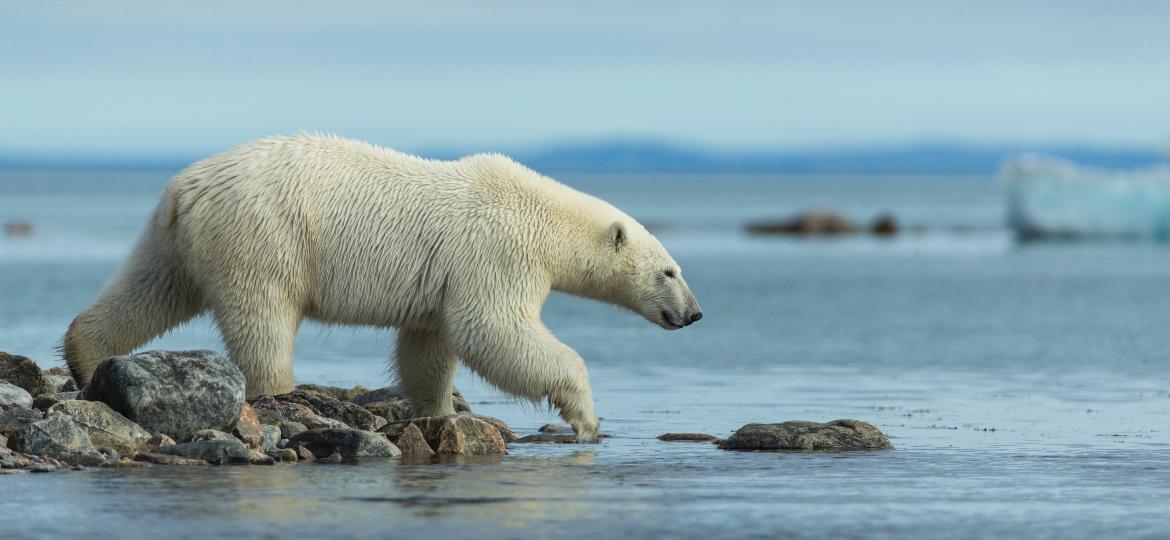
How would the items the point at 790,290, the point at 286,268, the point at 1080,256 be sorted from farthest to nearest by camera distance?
the point at 1080,256, the point at 790,290, the point at 286,268

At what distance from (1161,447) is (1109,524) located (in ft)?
13.4

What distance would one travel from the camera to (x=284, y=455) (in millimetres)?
11531

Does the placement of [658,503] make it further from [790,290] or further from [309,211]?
[790,290]

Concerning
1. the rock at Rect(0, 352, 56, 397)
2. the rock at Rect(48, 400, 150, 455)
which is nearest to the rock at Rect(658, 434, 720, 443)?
the rock at Rect(48, 400, 150, 455)

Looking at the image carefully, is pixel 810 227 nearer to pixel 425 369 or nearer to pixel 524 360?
pixel 425 369

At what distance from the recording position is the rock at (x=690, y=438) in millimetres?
13297

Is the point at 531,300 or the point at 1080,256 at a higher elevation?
the point at 1080,256

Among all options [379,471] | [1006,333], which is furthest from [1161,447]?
[1006,333]

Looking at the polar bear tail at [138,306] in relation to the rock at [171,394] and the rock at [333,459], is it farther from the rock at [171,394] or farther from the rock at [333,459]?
the rock at [333,459]

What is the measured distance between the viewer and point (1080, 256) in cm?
5844

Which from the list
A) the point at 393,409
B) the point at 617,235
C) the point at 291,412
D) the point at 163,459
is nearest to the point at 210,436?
the point at 163,459

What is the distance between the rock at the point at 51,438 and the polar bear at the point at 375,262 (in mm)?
1744

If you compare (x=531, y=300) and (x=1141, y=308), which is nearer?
(x=531, y=300)

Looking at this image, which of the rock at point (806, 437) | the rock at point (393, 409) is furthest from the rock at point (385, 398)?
the rock at point (806, 437)
